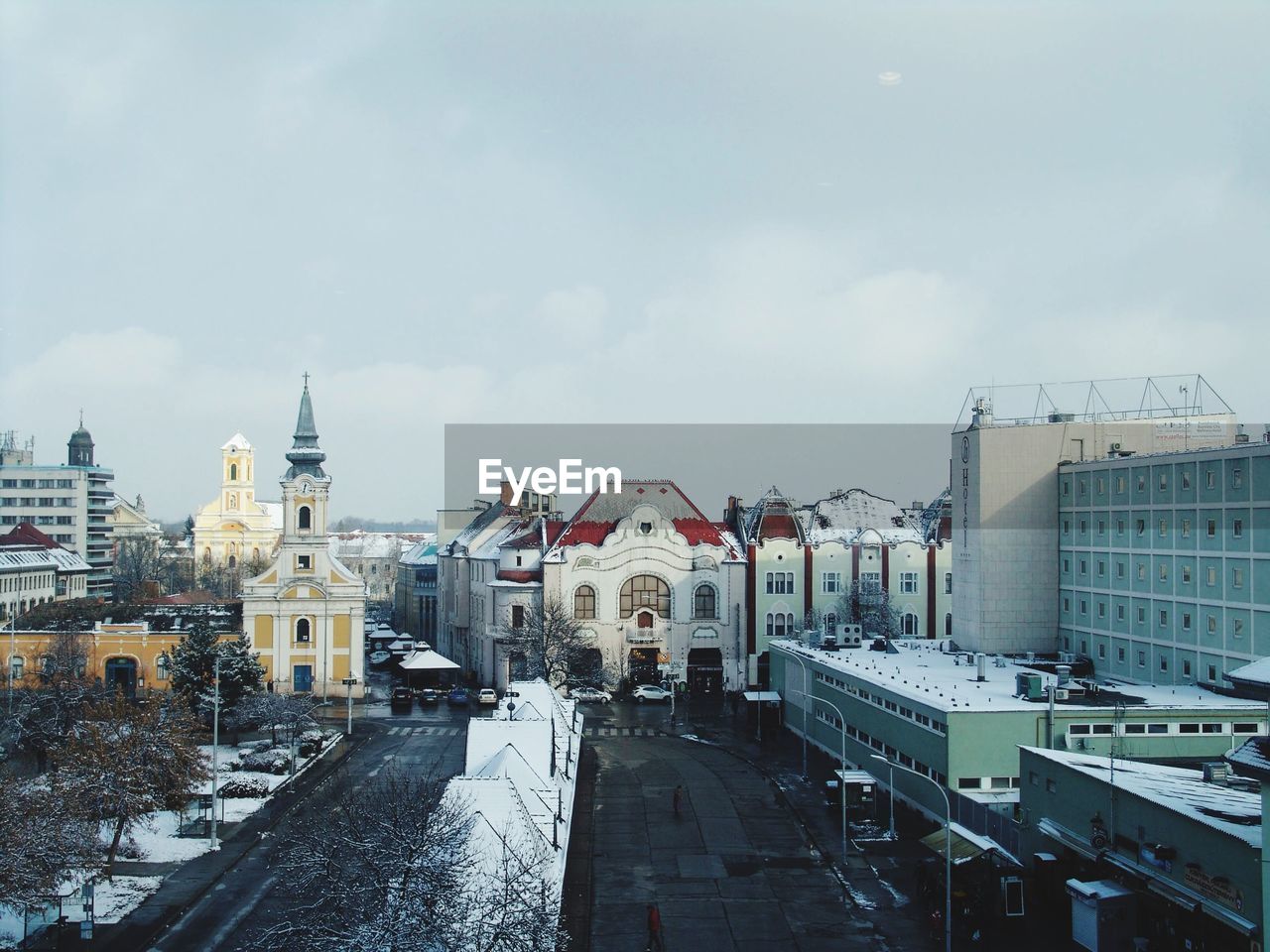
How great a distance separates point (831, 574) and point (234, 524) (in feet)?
315

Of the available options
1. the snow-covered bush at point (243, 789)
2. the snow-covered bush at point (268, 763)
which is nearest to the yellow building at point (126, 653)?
the snow-covered bush at point (268, 763)

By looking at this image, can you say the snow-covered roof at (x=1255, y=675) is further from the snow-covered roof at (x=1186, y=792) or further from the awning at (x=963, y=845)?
the awning at (x=963, y=845)

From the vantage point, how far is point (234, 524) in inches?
5822

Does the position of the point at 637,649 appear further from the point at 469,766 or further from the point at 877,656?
the point at 469,766

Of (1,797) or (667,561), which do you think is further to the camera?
(667,561)

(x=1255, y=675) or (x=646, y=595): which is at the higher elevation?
(x=1255, y=675)

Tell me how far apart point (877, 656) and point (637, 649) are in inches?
856

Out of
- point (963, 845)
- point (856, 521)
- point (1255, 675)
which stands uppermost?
point (856, 521)

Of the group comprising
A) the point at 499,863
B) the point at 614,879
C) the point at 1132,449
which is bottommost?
the point at 614,879

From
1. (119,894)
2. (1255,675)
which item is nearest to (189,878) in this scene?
(119,894)

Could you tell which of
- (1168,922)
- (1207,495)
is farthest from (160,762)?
(1207,495)

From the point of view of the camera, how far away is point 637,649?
7381cm

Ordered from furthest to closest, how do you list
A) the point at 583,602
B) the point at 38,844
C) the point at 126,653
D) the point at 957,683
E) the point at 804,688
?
1. the point at 583,602
2. the point at 126,653
3. the point at 804,688
4. the point at 957,683
5. the point at 38,844

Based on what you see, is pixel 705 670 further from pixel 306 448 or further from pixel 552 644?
pixel 306 448
